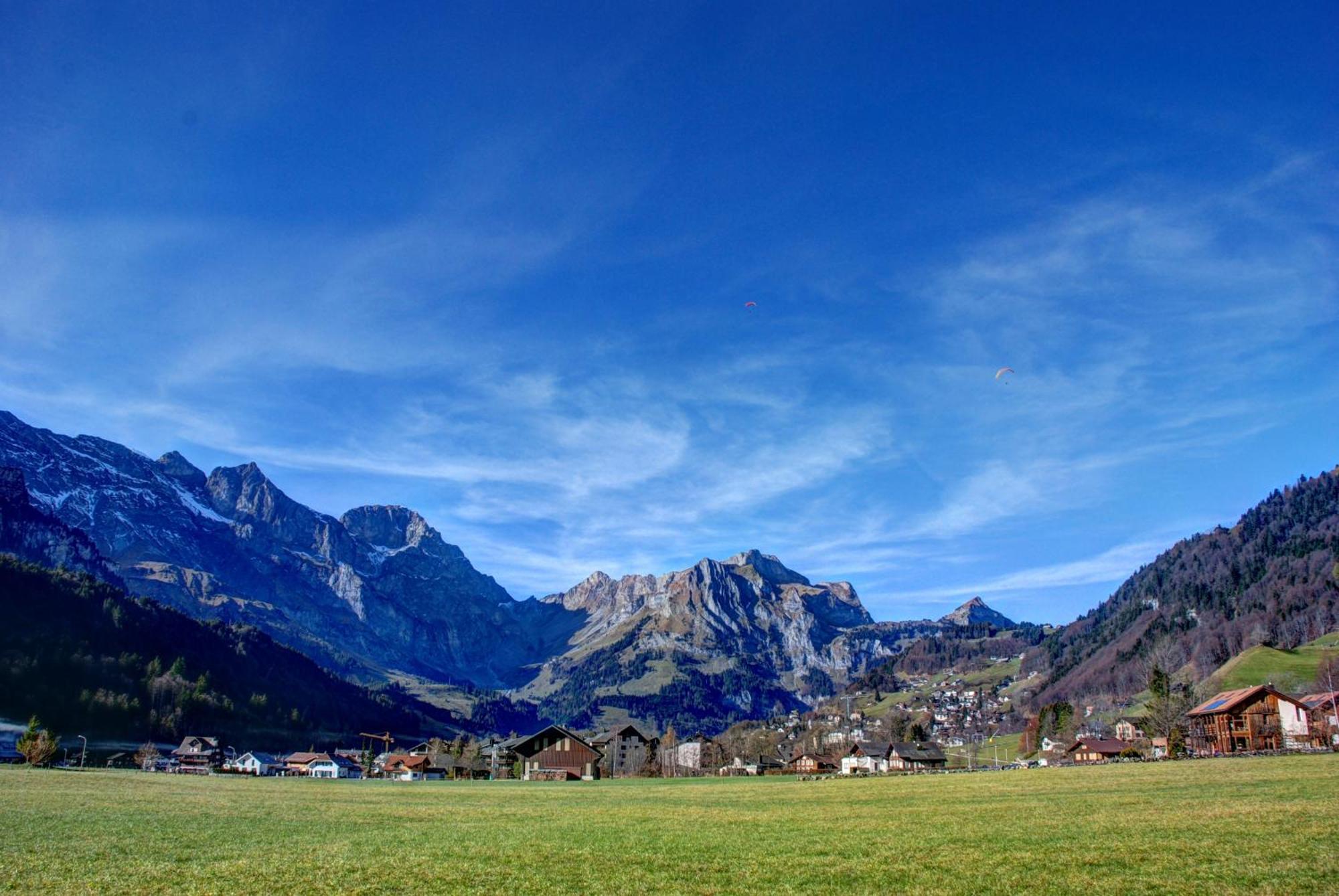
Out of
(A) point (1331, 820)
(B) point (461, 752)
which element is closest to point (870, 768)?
(B) point (461, 752)

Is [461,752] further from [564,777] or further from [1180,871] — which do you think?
[1180,871]

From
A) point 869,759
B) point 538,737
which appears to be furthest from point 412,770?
point 869,759

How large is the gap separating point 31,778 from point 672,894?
79844mm

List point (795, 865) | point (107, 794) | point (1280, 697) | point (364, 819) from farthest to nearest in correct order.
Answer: point (1280, 697) < point (107, 794) < point (364, 819) < point (795, 865)

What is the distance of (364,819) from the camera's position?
38.2m

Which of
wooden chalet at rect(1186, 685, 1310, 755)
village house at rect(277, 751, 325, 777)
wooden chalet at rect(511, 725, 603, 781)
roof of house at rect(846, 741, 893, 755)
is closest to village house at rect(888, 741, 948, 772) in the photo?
roof of house at rect(846, 741, 893, 755)

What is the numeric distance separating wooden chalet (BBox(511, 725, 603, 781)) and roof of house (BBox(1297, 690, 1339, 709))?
381 ft

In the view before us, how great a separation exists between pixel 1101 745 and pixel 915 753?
3910 centimetres

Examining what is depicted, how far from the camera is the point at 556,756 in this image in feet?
479

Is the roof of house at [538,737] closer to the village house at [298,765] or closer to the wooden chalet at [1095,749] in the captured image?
the village house at [298,765]

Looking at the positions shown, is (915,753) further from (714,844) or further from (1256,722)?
(714,844)

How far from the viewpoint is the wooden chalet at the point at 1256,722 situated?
112000 millimetres

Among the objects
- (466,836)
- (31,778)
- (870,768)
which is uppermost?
(466,836)

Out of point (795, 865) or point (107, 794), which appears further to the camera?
point (107, 794)
